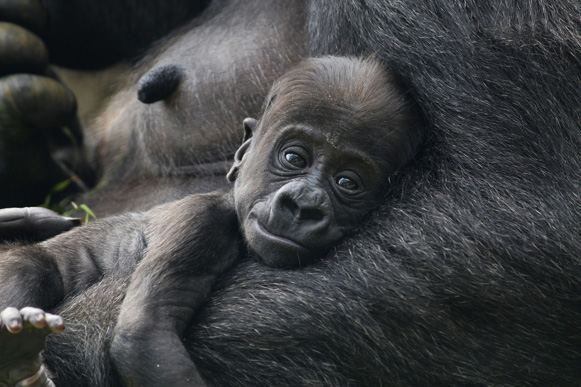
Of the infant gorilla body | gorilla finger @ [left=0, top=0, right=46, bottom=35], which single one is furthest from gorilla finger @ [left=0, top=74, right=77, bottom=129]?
the infant gorilla body

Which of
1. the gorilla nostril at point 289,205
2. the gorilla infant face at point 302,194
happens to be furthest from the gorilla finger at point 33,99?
the gorilla nostril at point 289,205

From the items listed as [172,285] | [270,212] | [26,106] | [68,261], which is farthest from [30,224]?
[270,212]

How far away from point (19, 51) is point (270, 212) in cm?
155

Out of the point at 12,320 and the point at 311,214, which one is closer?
the point at 12,320

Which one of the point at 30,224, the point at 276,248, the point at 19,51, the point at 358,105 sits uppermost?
the point at 358,105

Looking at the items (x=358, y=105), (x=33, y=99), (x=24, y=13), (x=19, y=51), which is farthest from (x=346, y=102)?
(x=24, y=13)

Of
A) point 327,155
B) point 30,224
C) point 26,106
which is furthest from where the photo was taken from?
point 26,106

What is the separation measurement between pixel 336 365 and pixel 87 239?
0.85 meters

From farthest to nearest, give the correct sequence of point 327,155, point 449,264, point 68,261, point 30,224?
point 30,224 → point 68,261 → point 327,155 → point 449,264

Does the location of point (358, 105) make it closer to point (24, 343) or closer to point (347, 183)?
point (347, 183)

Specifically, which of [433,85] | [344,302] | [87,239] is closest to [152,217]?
[87,239]

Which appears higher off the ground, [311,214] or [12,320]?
[311,214]

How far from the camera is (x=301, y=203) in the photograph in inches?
77.7

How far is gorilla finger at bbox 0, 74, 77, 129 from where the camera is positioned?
3.02m
